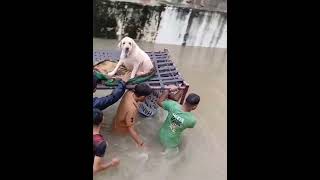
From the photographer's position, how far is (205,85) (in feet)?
13.8

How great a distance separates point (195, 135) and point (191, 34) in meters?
1.55

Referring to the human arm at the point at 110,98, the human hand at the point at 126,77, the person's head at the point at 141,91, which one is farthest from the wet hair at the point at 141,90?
the human hand at the point at 126,77

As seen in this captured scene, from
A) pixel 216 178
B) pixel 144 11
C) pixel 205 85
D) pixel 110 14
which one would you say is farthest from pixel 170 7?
pixel 216 178

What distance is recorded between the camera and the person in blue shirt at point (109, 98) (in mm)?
2963

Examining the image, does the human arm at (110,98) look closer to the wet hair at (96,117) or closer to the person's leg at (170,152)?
the wet hair at (96,117)

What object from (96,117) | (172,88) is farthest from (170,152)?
(96,117)

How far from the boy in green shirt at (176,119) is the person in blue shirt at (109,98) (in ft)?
1.05

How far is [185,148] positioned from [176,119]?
0.34 metres

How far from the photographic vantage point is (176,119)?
3.06 m

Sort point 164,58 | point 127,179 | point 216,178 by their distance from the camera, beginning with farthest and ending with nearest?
point 164,58 < point 216,178 < point 127,179

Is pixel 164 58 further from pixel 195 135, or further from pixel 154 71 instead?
pixel 195 135

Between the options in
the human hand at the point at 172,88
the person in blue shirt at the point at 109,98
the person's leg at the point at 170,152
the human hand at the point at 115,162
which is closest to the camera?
the human hand at the point at 115,162

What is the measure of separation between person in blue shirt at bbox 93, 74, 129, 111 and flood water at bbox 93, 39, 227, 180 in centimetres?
27

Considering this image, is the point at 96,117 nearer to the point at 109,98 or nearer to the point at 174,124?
the point at 109,98
